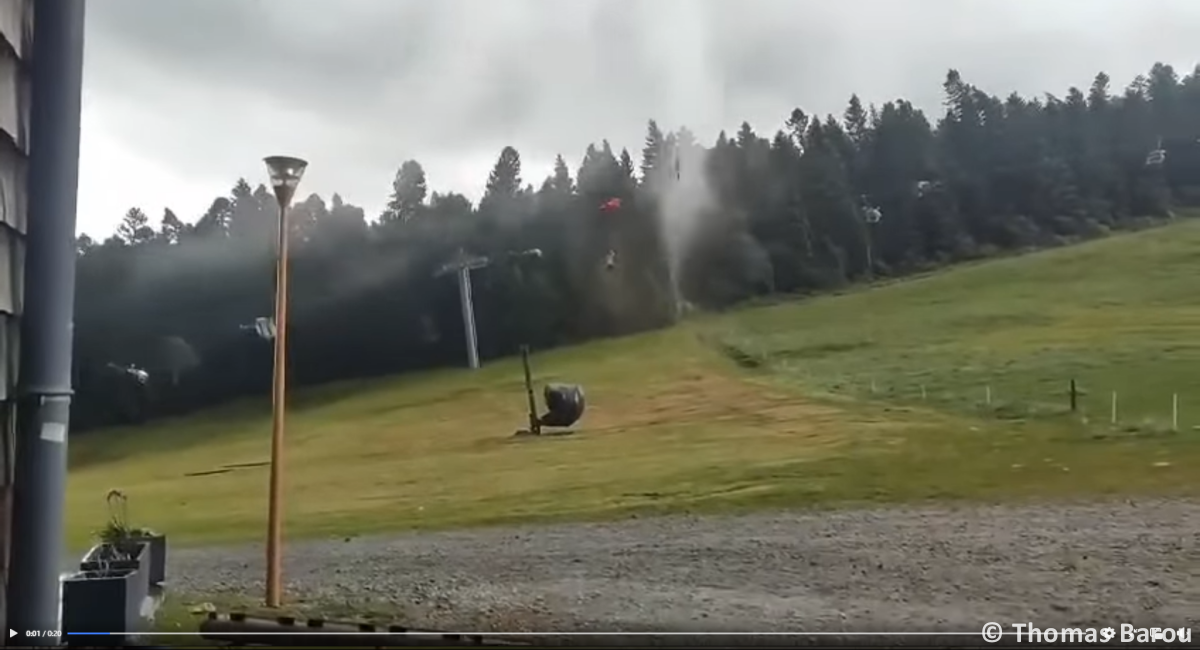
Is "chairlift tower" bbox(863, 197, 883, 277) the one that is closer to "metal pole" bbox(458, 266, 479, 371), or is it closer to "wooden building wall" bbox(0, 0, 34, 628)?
"metal pole" bbox(458, 266, 479, 371)

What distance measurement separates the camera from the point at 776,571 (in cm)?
235

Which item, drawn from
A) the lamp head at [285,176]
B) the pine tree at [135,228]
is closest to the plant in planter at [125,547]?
the pine tree at [135,228]

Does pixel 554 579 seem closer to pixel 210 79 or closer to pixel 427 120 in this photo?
pixel 427 120

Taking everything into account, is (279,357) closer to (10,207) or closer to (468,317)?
(468,317)

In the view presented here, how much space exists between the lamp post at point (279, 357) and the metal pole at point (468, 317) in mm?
373

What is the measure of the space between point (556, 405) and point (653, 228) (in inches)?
18.2

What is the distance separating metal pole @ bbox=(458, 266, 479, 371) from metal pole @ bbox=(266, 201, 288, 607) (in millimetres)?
373

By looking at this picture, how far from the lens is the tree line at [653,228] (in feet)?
8.46

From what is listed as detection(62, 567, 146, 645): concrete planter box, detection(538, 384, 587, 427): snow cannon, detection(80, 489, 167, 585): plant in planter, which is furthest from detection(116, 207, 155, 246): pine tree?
detection(538, 384, 587, 427): snow cannon

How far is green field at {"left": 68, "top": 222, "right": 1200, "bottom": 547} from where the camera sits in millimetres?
2469

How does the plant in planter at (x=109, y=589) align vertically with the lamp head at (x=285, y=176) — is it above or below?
below

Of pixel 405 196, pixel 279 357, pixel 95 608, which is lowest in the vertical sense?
pixel 95 608

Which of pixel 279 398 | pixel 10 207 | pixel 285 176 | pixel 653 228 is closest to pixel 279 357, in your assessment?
pixel 279 398

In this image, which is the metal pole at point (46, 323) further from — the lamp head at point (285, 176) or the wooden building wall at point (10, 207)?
the lamp head at point (285, 176)
